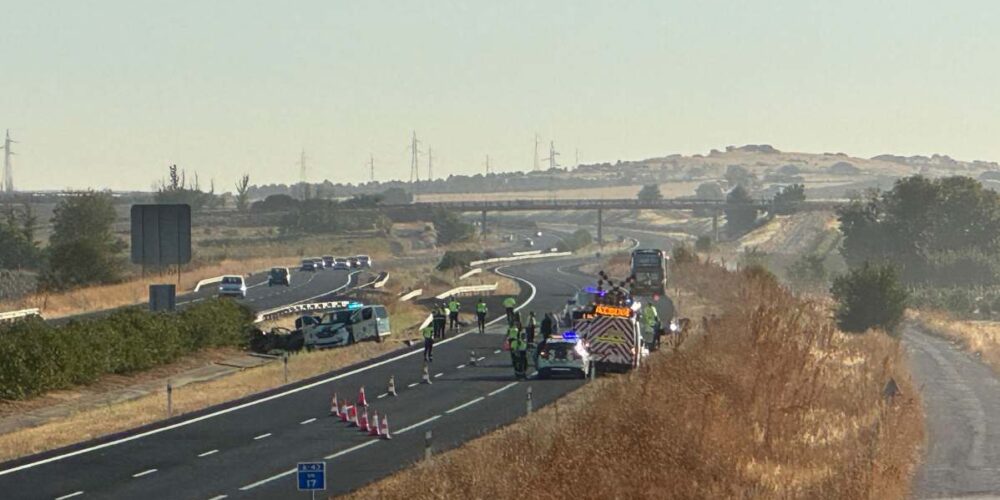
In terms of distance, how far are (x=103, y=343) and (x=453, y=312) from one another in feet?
82.2

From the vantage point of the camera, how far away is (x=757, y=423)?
43.6 meters

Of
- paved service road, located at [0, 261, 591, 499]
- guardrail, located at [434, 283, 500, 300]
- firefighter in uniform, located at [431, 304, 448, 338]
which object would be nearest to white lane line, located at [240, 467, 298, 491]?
paved service road, located at [0, 261, 591, 499]

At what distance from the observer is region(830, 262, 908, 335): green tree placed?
9319cm

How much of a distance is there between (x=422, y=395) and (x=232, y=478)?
16.5 meters

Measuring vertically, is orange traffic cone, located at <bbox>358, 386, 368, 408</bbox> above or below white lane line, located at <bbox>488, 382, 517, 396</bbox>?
above

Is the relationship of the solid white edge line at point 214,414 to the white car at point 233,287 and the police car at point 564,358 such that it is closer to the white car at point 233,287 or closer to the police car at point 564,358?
the police car at point 564,358

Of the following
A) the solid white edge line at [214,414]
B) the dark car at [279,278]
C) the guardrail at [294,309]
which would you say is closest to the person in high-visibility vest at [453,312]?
the solid white edge line at [214,414]

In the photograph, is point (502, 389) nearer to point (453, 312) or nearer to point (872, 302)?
point (453, 312)

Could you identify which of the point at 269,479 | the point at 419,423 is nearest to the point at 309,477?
the point at 269,479

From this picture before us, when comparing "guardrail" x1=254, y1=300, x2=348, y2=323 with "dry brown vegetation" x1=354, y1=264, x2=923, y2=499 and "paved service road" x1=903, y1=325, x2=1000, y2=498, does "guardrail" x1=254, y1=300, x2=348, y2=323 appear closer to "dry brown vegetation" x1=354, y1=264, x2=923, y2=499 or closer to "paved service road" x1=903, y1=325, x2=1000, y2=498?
"dry brown vegetation" x1=354, y1=264, x2=923, y2=499

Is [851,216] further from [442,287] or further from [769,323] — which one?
[769,323]

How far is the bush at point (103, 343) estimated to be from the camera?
47.5 m

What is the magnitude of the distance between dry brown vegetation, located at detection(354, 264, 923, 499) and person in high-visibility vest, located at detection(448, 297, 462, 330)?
56.4 ft

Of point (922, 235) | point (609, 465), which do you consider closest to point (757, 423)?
point (609, 465)
